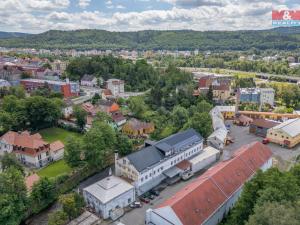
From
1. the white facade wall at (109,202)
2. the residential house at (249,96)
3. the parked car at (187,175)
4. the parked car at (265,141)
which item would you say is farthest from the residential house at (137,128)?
the residential house at (249,96)

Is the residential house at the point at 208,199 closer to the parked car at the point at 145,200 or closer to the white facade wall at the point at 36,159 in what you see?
the parked car at the point at 145,200

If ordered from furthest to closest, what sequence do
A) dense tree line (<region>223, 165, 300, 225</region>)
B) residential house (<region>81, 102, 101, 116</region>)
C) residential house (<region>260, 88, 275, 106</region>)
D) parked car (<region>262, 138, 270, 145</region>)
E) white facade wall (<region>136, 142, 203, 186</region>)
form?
residential house (<region>260, 88, 275, 106</region>) → residential house (<region>81, 102, 101, 116</region>) → parked car (<region>262, 138, 270, 145</region>) → white facade wall (<region>136, 142, 203, 186</region>) → dense tree line (<region>223, 165, 300, 225</region>)

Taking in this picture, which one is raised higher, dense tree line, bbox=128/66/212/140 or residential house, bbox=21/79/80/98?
residential house, bbox=21/79/80/98

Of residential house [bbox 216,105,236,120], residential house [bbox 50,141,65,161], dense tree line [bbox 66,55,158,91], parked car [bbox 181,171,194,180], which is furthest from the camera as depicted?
dense tree line [bbox 66,55,158,91]

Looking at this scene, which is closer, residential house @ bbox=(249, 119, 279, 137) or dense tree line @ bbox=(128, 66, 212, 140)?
dense tree line @ bbox=(128, 66, 212, 140)

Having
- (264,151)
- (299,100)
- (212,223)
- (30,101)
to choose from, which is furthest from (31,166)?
(299,100)

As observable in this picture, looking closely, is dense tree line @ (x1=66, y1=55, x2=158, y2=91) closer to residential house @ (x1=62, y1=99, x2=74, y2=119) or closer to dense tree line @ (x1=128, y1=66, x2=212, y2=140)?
dense tree line @ (x1=128, y1=66, x2=212, y2=140)

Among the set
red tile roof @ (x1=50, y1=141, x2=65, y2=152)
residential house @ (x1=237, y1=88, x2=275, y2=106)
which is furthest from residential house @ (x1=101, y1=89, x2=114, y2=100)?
residential house @ (x1=237, y1=88, x2=275, y2=106)

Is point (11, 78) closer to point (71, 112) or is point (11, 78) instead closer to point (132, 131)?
point (71, 112)
